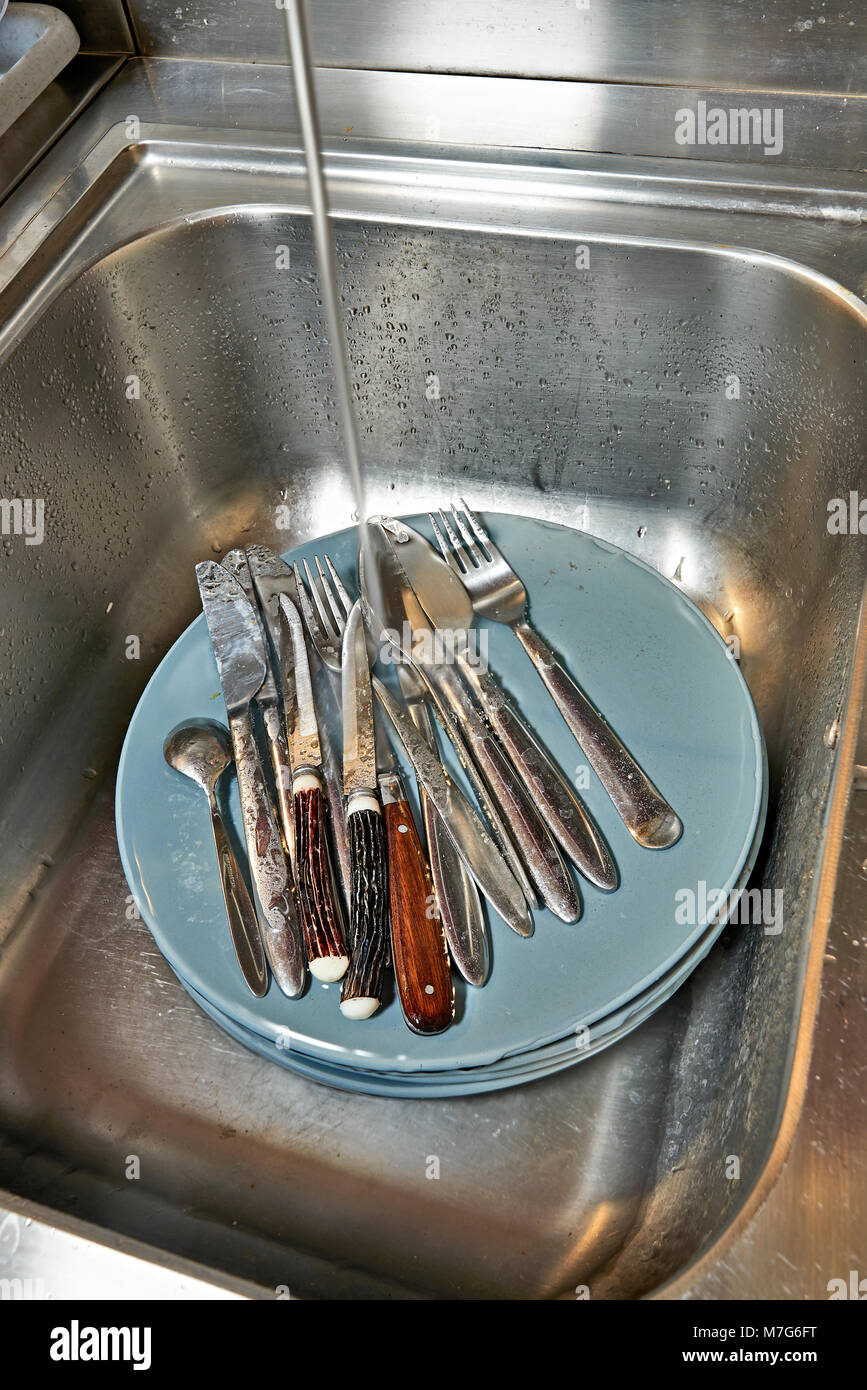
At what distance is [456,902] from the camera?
500 millimetres

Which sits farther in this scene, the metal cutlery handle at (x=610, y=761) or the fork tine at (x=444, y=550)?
the fork tine at (x=444, y=550)

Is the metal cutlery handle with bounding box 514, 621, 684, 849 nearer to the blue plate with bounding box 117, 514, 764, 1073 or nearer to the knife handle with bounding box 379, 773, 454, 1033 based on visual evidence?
the blue plate with bounding box 117, 514, 764, 1073

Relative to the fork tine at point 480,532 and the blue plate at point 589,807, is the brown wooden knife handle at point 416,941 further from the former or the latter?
the fork tine at point 480,532

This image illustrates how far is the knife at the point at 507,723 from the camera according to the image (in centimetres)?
52

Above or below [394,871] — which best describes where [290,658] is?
above

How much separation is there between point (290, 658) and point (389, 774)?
115 millimetres

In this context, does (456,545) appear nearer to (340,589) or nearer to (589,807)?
(340,589)

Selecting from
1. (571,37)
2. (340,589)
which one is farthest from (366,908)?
(571,37)

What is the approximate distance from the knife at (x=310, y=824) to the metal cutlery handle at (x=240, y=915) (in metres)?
0.03

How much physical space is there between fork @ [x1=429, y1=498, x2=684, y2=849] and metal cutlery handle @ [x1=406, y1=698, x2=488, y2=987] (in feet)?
0.32

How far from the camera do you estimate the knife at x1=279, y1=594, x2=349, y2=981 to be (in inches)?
19.3

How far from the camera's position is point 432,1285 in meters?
0.48

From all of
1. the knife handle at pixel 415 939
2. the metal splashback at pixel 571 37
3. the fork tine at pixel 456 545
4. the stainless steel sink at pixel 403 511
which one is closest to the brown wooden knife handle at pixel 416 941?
the knife handle at pixel 415 939
